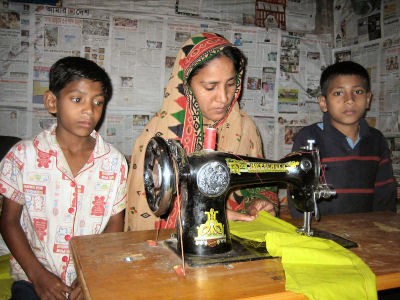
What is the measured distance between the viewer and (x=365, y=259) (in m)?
1.09

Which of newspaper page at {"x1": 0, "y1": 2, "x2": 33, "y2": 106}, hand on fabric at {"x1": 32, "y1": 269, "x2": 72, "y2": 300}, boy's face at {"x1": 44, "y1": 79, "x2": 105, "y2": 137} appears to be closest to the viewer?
hand on fabric at {"x1": 32, "y1": 269, "x2": 72, "y2": 300}

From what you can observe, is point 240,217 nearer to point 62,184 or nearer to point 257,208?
point 257,208

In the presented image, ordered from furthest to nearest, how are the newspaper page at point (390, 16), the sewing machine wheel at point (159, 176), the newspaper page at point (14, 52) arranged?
the newspaper page at point (390, 16) → the newspaper page at point (14, 52) → the sewing machine wheel at point (159, 176)

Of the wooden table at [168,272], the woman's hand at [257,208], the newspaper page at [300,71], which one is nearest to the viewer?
the wooden table at [168,272]

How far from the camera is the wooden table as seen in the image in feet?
2.73

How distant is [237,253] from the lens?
110 cm

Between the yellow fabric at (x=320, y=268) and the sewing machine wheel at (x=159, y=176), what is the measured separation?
0.37 metres

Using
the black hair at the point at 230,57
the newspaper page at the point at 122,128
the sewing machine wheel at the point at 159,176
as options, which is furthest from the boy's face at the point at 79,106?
the newspaper page at the point at 122,128

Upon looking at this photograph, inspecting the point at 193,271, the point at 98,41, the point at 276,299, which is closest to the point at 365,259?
the point at 276,299

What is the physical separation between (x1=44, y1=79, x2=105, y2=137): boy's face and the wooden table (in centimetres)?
65

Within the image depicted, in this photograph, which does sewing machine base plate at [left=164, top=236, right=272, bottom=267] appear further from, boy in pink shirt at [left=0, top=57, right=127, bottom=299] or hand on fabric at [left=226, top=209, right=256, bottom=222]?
boy in pink shirt at [left=0, top=57, right=127, bottom=299]

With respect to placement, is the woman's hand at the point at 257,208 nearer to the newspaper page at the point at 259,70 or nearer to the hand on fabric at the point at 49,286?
the hand on fabric at the point at 49,286

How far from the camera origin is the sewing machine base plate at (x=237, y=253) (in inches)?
40.8

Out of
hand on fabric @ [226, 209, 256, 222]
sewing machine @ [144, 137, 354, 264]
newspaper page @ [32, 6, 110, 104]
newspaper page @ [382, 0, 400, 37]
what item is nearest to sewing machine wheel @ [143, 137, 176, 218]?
sewing machine @ [144, 137, 354, 264]
